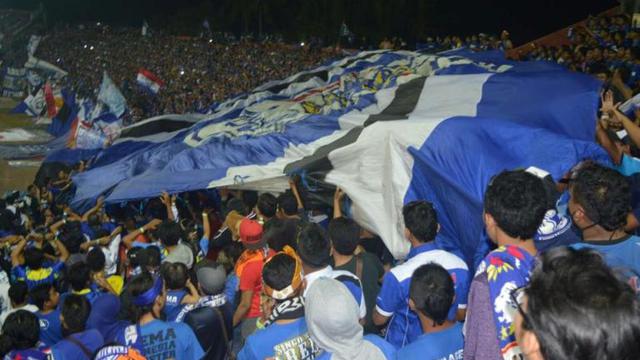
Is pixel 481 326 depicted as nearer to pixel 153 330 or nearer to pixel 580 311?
pixel 580 311

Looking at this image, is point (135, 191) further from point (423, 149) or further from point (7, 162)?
point (7, 162)

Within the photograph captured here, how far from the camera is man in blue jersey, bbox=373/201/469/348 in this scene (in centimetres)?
310

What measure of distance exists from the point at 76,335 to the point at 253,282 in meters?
1.06

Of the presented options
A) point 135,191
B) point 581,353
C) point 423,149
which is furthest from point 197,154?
point 581,353

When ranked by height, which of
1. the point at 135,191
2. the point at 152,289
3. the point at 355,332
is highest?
the point at 355,332

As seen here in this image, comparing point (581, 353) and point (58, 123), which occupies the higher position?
point (581, 353)

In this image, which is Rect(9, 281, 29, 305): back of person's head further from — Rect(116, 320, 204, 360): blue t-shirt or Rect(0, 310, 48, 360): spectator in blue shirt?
Rect(116, 320, 204, 360): blue t-shirt

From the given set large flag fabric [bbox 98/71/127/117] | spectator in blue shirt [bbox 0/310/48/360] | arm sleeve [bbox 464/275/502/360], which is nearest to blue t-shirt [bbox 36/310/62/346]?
spectator in blue shirt [bbox 0/310/48/360]

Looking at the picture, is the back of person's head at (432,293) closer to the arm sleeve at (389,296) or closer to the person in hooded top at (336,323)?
the arm sleeve at (389,296)

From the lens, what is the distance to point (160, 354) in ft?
10.8

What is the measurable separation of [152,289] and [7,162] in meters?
15.0

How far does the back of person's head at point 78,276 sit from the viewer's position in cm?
438

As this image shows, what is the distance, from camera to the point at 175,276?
381 centimetres

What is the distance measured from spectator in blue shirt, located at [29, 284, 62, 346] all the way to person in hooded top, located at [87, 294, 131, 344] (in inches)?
19.5
